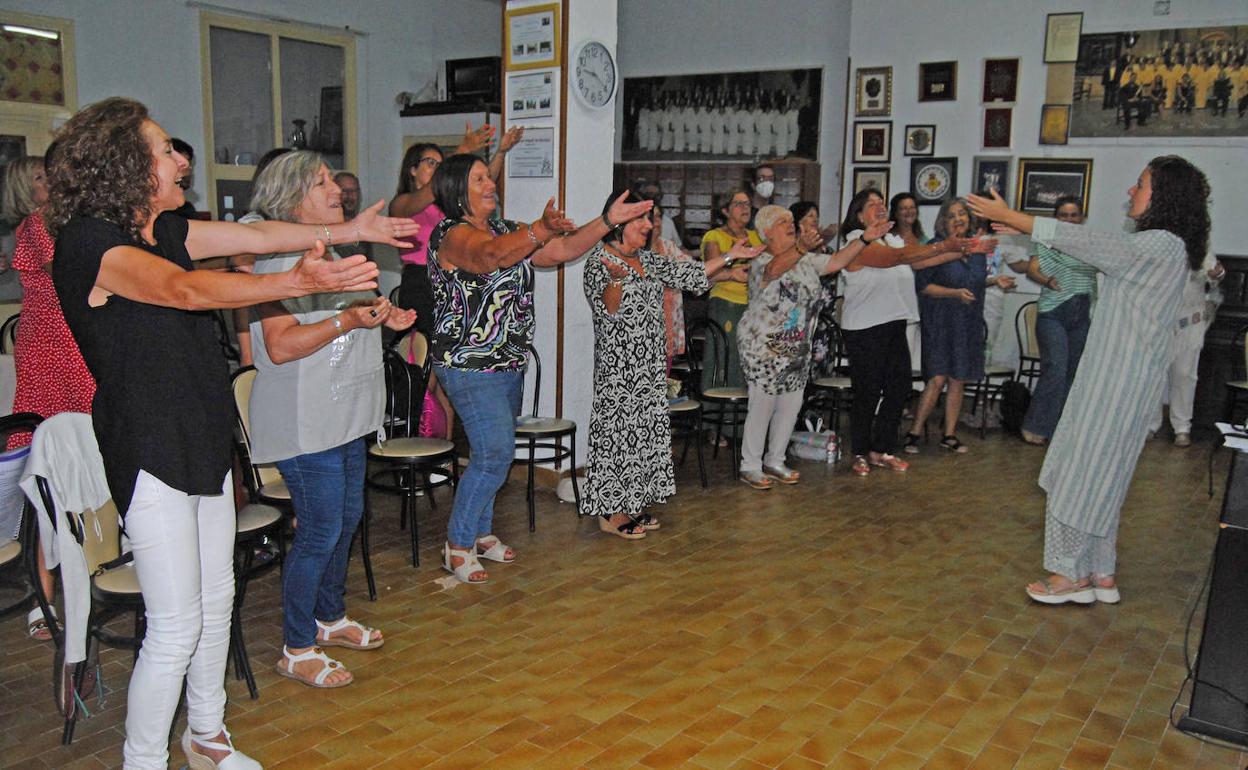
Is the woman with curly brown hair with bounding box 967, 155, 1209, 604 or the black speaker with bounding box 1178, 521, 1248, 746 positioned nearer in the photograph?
the black speaker with bounding box 1178, 521, 1248, 746

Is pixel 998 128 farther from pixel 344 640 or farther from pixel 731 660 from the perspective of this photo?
pixel 344 640

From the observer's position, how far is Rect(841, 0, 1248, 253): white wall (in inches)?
295

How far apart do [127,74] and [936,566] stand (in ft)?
23.7

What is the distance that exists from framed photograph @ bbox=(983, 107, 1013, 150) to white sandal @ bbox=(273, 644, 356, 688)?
7.11 meters

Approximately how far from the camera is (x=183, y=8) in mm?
8227

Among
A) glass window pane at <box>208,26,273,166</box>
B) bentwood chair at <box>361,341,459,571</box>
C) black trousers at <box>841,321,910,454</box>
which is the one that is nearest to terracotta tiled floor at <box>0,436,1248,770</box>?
bentwood chair at <box>361,341,459,571</box>

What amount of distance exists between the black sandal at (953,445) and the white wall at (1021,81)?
106 inches

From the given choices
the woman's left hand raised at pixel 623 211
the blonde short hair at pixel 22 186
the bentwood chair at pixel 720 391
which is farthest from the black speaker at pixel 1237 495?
the blonde short hair at pixel 22 186

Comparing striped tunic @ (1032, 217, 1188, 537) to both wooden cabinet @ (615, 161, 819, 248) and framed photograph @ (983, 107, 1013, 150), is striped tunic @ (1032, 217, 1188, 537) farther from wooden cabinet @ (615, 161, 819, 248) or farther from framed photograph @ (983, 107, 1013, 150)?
wooden cabinet @ (615, 161, 819, 248)

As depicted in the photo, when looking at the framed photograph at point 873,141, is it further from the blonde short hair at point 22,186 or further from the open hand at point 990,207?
the blonde short hair at point 22,186

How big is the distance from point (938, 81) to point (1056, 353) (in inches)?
121

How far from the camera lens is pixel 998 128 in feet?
26.9

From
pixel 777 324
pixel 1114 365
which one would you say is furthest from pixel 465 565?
pixel 1114 365

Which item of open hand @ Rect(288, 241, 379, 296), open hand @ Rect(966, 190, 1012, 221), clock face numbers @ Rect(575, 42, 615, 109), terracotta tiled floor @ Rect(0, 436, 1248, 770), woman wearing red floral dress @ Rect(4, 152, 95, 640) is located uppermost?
clock face numbers @ Rect(575, 42, 615, 109)
